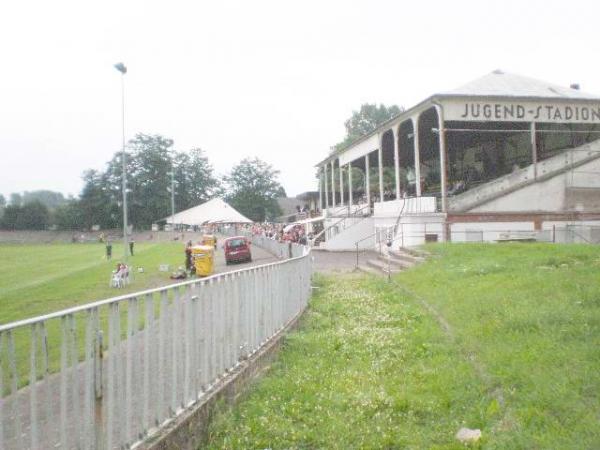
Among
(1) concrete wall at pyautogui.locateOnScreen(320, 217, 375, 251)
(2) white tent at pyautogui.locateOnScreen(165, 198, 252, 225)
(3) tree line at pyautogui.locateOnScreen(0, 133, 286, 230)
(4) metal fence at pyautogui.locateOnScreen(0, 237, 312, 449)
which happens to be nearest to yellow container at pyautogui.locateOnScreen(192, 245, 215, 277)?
(1) concrete wall at pyautogui.locateOnScreen(320, 217, 375, 251)

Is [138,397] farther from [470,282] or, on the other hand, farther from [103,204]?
[103,204]

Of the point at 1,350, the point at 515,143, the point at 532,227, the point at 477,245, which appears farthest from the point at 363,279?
the point at 515,143

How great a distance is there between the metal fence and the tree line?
82061 millimetres

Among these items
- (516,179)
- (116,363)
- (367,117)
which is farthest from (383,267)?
(367,117)

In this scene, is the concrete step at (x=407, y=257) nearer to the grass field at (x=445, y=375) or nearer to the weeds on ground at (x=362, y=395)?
the grass field at (x=445, y=375)

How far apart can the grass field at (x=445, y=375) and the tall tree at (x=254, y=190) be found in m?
95.3

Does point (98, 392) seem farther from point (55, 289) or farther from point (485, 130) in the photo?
point (485, 130)

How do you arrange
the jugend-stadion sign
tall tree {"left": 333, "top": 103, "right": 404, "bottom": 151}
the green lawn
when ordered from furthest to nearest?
tall tree {"left": 333, "top": 103, "right": 404, "bottom": 151} → the jugend-stadion sign → the green lawn

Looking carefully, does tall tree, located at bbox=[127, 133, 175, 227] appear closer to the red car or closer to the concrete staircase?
the red car

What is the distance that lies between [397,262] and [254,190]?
90.2 m

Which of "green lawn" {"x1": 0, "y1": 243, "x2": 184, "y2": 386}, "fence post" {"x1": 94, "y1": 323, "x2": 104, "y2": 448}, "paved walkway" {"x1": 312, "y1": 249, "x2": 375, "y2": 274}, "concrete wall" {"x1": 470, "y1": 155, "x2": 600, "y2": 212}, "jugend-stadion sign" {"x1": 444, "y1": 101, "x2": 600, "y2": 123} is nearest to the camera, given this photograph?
"fence post" {"x1": 94, "y1": 323, "x2": 104, "y2": 448}

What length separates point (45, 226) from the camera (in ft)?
286

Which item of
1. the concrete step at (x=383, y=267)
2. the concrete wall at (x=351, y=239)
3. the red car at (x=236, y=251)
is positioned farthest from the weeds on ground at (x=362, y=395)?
the concrete wall at (x=351, y=239)

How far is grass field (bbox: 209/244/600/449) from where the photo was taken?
4.96m
